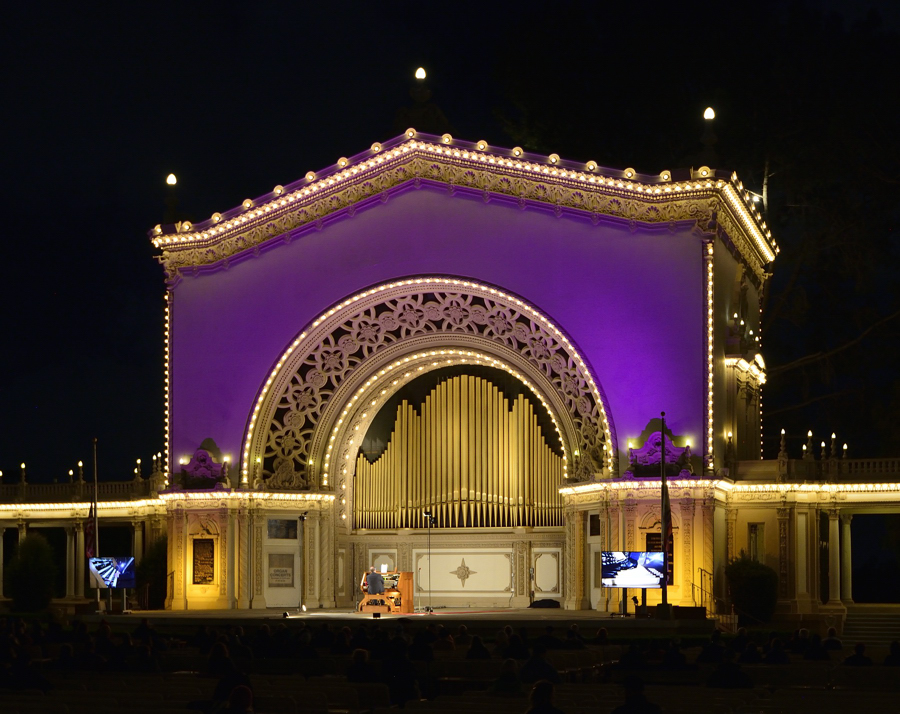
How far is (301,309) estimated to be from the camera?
41125mm

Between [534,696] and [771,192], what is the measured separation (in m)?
44.7

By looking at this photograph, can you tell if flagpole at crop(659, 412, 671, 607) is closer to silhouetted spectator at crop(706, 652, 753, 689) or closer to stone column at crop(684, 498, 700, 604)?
stone column at crop(684, 498, 700, 604)

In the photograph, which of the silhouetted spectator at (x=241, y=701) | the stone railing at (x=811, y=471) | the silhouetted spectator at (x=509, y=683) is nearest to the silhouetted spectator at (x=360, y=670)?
the silhouetted spectator at (x=509, y=683)

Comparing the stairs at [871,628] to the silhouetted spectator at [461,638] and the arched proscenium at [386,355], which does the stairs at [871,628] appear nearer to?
the arched proscenium at [386,355]

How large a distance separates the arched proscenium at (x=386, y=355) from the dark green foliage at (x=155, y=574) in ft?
11.7

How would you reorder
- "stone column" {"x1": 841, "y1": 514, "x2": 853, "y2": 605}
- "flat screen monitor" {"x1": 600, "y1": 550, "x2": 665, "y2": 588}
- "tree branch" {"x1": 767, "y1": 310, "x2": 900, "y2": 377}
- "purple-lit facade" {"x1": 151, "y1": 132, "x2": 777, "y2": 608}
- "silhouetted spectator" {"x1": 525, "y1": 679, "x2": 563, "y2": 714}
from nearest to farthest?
"silhouetted spectator" {"x1": 525, "y1": 679, "x2": 563, "y2": 714} → "flat screen monitor" {"x1": 600, "y1": 550, "x2": 665, "y2": 588} → "purple-lit facade" {"x1": 151, "y1": 132, "x2": 777, "y2": 608} → "stone column" {"x1": 841, "y1": 514, "x2": 853, "y2": 605} → "tree branch" {"x1": 767, "y1": 310, "x2": 900, "y2": 377}

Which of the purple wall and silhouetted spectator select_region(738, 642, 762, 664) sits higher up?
the purple wall

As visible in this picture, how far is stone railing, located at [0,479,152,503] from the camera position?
44.0 meters

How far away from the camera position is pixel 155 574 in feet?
137

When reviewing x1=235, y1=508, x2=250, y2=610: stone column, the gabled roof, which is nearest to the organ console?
x1=235, y1=508, x2=250, y2=610: stone column

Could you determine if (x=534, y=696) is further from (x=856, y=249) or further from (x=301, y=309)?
(x=856, y=249)

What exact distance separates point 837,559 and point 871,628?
85.5 inches

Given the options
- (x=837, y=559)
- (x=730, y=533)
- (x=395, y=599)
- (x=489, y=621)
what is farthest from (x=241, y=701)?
(x=837, y=559)

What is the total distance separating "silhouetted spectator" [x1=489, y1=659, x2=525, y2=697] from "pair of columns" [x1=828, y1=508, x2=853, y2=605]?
23899 millimetres
